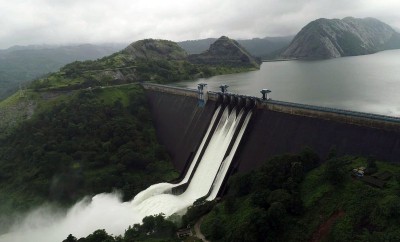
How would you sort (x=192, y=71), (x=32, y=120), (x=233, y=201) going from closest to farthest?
(x=233, y=201) → (x=32, y=120) → (x=192, y=71)

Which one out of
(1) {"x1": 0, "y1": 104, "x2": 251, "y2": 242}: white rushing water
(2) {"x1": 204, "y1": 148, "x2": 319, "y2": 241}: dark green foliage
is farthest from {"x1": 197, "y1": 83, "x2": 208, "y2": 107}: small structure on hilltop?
(2) {"x1": 204, "y1": 148, "x2": 319, "y2": 241}: dark green foliage

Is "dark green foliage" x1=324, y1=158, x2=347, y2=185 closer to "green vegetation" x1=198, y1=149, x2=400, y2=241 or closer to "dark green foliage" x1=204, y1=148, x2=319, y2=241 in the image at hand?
"green vegetation" x1=198, y1=149, x2=400, y2=241

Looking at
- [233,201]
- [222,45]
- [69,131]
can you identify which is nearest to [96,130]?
[69,131]

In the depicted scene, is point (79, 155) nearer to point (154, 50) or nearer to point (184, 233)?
point (184, 233)

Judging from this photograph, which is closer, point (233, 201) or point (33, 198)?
point (233, 201)

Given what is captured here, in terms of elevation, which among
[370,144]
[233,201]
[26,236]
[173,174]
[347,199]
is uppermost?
[370,144]

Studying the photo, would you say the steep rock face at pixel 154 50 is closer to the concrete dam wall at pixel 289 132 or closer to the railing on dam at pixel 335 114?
the concrete dam wall at pixel 289 132

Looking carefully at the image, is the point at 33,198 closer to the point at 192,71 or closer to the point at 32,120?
the point at 32,120
